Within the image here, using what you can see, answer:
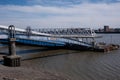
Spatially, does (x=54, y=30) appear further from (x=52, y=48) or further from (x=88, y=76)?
(x=88, y=76)

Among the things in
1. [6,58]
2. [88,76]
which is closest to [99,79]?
[88,76]

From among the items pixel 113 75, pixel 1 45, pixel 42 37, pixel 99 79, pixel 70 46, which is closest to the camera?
pixel 99 79

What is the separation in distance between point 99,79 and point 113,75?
225cm

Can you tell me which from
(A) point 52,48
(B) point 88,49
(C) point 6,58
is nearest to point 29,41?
(A) point 52,48

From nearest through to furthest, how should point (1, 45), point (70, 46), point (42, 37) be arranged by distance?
point (42, 37), point (70, 46), point (1, 45)

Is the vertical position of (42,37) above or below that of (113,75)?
above

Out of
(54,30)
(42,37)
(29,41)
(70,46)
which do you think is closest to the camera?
(29,41)

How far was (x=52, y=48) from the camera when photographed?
47.5 metres

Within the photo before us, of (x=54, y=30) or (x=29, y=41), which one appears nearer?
(x=29, y=41)

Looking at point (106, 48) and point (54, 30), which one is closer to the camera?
point (106, 48)

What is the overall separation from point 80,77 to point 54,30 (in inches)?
2567

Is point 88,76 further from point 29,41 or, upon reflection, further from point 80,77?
point 29,41

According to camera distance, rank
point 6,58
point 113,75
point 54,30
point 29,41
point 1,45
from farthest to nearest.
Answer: point 54,30 < point 1,45 < point 29,41 < point 6,58 < point 113,75

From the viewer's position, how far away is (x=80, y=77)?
21.5m
